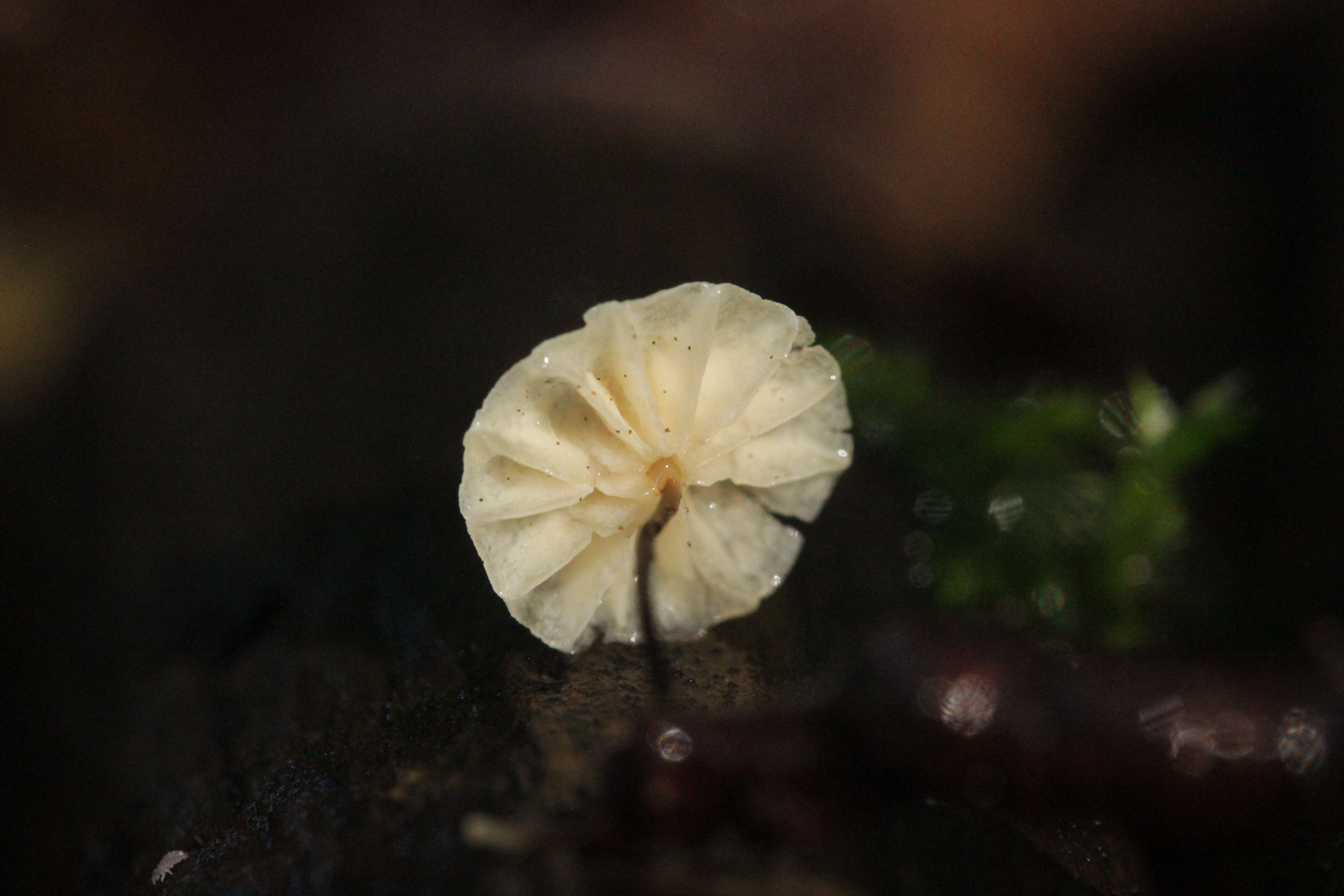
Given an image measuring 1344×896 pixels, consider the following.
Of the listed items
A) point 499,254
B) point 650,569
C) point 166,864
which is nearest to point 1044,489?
point 650,569

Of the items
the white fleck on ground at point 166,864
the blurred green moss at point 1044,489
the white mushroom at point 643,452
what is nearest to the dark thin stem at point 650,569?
the white mushroom at point 643,452

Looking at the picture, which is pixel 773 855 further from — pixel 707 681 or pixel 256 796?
pixel 256 796

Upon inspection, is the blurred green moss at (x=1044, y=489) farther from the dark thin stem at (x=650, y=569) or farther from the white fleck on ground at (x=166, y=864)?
the white fleck on ground at (x=166, y=864)

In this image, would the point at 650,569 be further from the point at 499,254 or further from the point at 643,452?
the point at 499,254

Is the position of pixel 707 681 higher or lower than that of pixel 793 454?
lower

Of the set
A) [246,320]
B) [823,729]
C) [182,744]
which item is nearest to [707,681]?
[823,729]

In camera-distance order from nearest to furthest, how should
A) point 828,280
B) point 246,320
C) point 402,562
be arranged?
1. point 402,562
2. point 246,320
3. point 828,280
